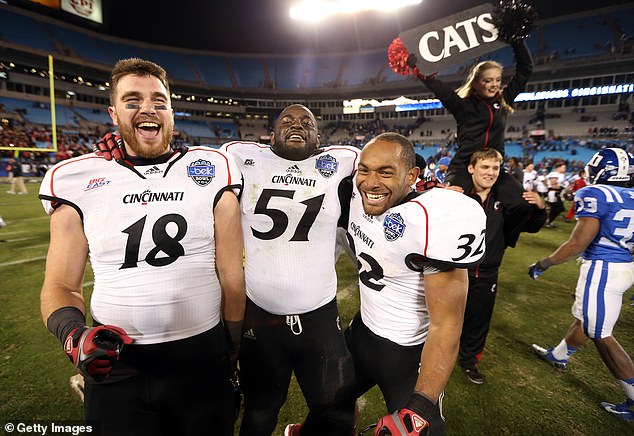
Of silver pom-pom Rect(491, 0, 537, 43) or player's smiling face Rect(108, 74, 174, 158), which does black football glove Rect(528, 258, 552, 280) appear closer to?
silver pom-pom Rect(491, 0, 537, 43)

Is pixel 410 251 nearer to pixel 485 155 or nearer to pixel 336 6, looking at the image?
pixel 485 155

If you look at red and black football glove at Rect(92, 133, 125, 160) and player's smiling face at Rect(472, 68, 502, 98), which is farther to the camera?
player's smiling face at Rect(472, 68, 502, 98)

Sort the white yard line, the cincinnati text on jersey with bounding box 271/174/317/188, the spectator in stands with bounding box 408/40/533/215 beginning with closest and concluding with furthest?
the cincinnati text on jersey with bounding box 271/174/317/188
the spectator in stands with bounding box 408/40/533/215
the white yard line

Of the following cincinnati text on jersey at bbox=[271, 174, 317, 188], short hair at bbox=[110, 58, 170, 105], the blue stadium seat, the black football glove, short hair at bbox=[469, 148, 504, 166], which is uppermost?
the blue stadium seat

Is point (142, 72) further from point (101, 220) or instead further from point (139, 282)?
point (139, 282)

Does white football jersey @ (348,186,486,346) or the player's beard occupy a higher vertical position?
the player's beard

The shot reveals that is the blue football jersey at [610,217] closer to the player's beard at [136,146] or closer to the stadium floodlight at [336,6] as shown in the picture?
the player's beard at [136,146]

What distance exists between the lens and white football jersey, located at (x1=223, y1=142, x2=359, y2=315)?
2.12 m

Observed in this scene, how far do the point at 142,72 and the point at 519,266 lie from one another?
7517 mm

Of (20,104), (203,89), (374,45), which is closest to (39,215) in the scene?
(20,104)

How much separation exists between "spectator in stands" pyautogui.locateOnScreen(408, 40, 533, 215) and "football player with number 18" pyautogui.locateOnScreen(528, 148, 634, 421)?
58 centimetres

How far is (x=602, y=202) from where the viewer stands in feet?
9.12

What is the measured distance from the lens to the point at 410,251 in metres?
1.69

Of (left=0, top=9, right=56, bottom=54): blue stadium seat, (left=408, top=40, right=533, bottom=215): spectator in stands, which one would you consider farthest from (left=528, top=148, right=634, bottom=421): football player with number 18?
(left=0, top=9, right=56, bottom=54): blue stadium seat
